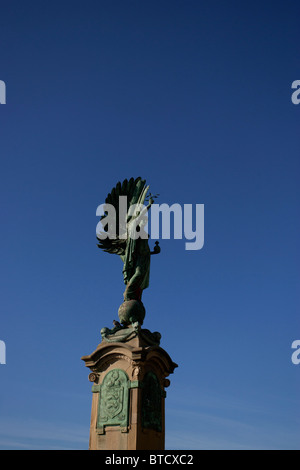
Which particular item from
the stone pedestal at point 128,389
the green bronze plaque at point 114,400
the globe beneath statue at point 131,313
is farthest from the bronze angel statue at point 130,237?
the green bronze plaque at point 114,400

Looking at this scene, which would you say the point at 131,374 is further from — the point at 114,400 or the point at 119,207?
the point at 119,207

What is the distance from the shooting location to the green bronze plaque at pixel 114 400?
12.1 m

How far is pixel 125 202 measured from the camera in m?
15.9

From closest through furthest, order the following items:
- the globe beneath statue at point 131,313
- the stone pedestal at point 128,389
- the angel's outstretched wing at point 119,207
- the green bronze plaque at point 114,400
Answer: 1. the stone pedestal at point 128,389
2. the green bronze plaque at point 114,400
3. the globe beneath statue at point 131,313
4. the angel's outstretched wing at point 119,207

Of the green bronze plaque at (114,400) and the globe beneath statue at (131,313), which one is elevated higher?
the globe beneath statue at (131,313)

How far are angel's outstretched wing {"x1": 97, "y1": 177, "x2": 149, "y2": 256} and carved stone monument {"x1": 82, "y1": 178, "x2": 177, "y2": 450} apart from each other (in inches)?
18.3

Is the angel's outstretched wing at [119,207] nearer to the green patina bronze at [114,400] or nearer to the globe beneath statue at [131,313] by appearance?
the globe beneath statue at [131,313]

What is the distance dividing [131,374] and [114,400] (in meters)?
0.82

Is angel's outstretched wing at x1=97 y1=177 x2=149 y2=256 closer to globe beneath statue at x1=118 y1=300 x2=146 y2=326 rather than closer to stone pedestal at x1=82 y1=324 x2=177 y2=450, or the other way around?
globe beneath statue at x1=118 y1=300 x2=146 y2=326

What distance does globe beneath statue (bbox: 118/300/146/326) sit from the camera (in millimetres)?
13727

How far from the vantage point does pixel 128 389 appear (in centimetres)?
1231

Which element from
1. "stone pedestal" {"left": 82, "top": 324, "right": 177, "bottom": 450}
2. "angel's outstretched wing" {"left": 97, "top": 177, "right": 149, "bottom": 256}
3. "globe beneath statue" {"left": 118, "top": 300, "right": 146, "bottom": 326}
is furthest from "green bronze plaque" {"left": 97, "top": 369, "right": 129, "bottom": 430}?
"angel's outstretched wing" {"left": 97, "top": 177, "right": 149, "bottom": 256}
